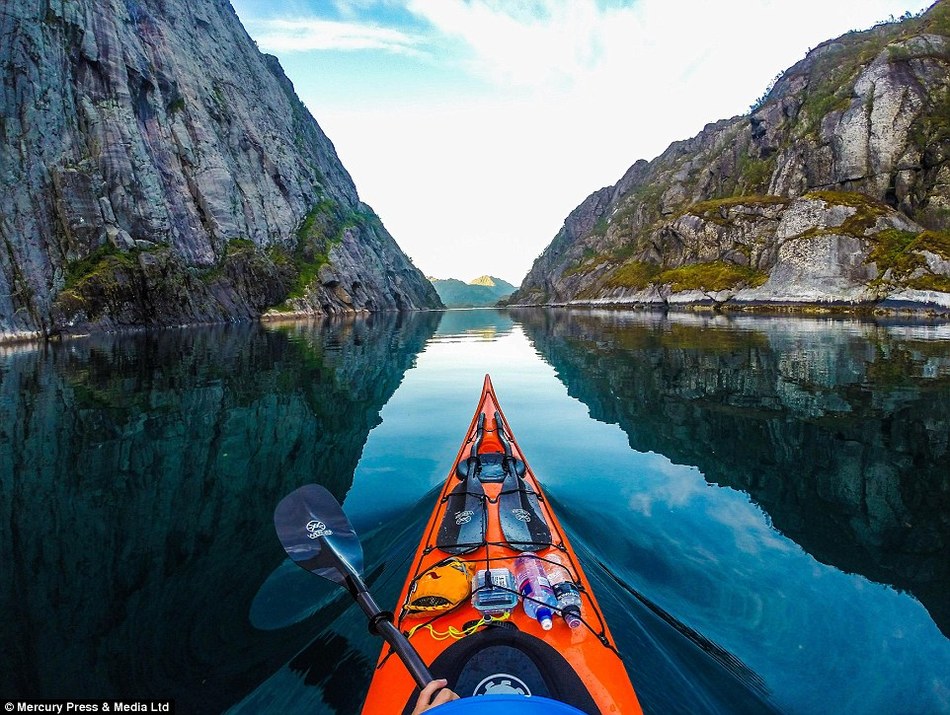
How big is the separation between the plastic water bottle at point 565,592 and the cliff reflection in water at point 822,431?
15.1 feet

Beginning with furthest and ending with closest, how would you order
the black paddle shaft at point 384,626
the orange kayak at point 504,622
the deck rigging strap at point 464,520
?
the deck rigging strap at point 464,520, the orange kayak at point 504,622, the black paddle shaft at point 384,626

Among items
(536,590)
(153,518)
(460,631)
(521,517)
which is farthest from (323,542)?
(153,518)

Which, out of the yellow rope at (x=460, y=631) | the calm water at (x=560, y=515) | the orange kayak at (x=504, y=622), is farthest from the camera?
the calm water at (x=560, y=515)

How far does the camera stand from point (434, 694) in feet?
9.81

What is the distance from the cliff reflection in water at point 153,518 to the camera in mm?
5043

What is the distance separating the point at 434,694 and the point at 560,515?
19.4 feet

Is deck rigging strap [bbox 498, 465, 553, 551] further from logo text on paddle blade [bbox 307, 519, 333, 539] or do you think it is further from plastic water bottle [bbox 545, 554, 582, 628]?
logo text on paddle blade [bbox 307, 519, 333, 539]

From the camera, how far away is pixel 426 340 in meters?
44.0

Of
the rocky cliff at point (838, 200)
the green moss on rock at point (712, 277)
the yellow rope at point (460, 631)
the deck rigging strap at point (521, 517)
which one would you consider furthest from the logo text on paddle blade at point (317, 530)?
the green moss on rock at point (712, 277)

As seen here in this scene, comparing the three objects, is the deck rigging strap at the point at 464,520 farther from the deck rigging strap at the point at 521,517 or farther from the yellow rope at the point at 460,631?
the yellow rope at the point at 460,631

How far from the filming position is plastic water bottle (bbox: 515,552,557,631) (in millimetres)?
4254

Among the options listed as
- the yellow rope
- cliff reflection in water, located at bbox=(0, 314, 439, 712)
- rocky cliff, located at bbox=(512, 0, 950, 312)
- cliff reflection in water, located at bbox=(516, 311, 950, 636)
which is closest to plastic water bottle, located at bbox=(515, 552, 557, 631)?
the yellow rope

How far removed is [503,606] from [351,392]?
15.9m

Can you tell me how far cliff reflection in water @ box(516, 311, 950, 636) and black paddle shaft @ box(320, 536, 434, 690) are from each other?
632 centimetres
